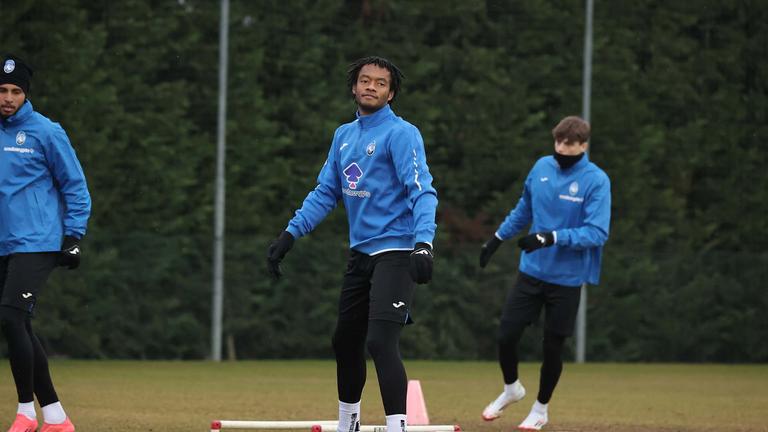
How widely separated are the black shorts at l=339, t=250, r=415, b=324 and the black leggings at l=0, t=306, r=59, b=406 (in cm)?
177

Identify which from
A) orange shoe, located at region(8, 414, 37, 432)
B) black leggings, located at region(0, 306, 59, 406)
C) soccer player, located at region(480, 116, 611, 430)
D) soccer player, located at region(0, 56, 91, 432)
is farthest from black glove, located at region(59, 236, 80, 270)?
soccer player, located at region(480, 116, 611, 430)

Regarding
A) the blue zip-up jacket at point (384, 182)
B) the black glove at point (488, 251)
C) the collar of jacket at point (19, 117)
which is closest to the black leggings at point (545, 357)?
the black glove at point (488, 251)

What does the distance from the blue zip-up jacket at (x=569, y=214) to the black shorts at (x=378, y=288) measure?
2.39 metres

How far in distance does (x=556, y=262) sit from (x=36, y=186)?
3.44 meters

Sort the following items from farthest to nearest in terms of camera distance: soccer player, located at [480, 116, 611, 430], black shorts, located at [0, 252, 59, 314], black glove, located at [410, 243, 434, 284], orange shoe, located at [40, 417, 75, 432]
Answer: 1. soccer player, located at [480, 116, 611, 430]
2. orange shoe, located at [40, 417, 75, 432]
3. black shorts, located at [0, 252, 59, 314]
4. black glove, located at [410, 243, 434, 284]

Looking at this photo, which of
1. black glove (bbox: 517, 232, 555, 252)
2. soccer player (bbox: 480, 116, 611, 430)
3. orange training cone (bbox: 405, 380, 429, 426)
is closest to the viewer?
orange training cone (bbox: 405, 380, 429, 426)

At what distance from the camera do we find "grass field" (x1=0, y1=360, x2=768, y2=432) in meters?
9.63

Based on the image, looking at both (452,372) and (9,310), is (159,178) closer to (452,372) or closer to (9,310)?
(452,372)

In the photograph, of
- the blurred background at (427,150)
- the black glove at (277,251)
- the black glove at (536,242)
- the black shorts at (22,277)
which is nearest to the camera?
the black glove at (277,251)

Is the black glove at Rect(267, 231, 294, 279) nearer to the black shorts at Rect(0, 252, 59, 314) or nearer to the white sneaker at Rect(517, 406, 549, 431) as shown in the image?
the black shorts at Rect(0, 252, 59, 314)

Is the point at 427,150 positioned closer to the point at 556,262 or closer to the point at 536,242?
the point at 556,262

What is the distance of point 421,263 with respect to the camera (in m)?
6.46

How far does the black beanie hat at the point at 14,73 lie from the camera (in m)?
7.66

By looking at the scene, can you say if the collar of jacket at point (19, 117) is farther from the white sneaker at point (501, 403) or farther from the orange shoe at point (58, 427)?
the white sneaker at point (501, 403)
